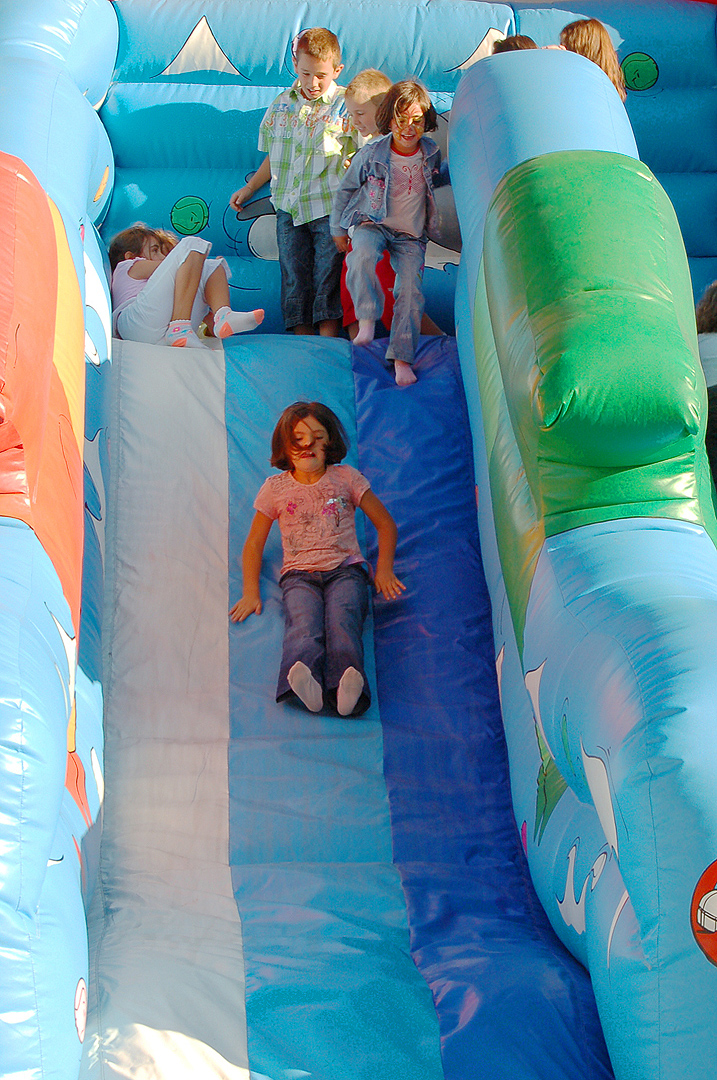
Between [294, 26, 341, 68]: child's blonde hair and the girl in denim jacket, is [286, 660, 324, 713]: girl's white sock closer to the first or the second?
the girl in denim jacket

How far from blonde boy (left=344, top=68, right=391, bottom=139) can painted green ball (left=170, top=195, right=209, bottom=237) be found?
1.64 ft

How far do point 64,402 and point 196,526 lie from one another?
41 cm

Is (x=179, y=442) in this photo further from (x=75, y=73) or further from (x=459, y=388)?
(x=75, y=73)

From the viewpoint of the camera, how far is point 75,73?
2727 mm

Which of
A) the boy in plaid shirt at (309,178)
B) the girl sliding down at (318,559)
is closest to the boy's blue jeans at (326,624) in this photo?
the girl sliding down at (318,559)

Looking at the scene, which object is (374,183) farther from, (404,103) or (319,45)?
(319,45)

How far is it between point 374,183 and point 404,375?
0.50 m

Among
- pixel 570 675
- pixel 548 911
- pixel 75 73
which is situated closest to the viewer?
pixel 570 675

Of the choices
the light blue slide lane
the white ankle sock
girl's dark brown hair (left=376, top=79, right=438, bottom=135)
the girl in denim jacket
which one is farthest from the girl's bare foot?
girl's dark brown hair (left=376, top=79, right=438, bottom=135)

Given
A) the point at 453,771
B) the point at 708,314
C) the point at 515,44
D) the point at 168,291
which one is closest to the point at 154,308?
the point at 168,291

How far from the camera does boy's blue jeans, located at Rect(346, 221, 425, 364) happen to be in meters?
2.54

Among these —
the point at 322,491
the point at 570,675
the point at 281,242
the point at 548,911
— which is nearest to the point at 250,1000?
the point at 548,911

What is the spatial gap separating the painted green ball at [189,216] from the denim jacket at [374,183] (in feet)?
1.64

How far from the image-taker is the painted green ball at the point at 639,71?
9.95 feet
